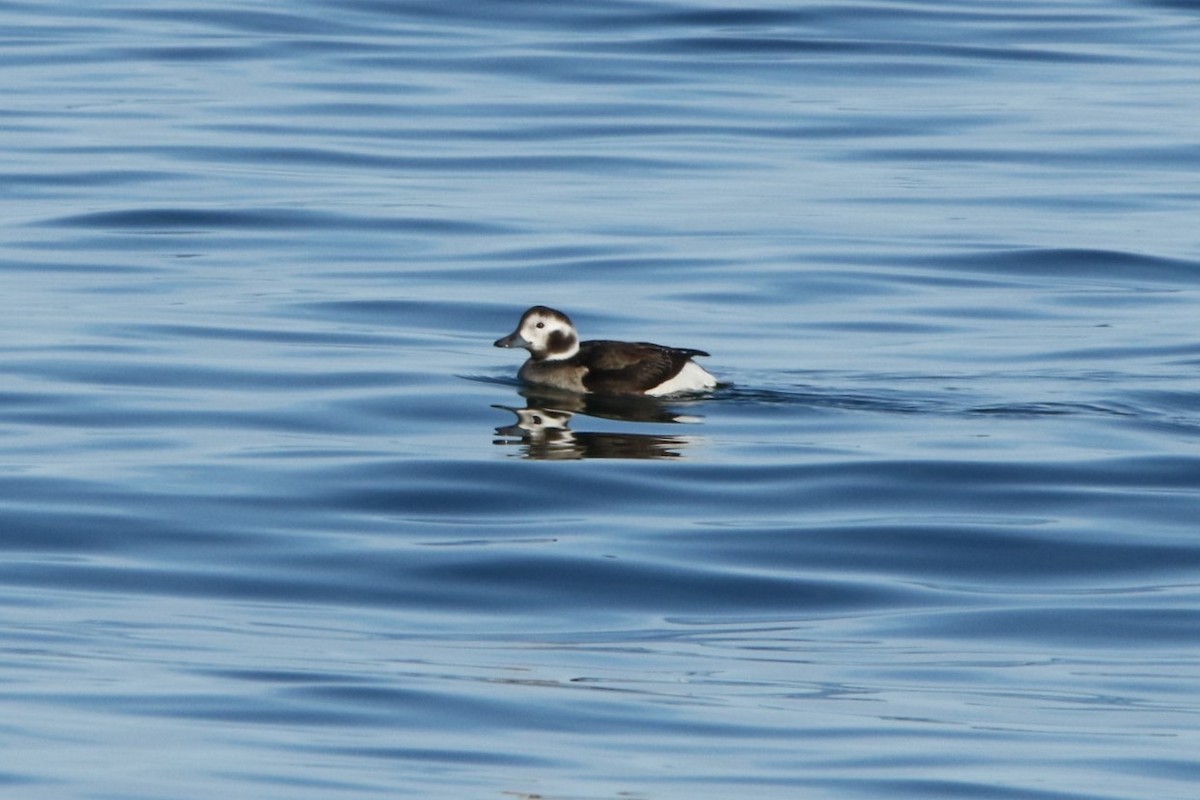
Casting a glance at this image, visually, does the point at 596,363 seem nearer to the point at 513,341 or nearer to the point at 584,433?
the point at 513,341

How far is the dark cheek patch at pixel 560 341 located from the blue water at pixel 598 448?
1.71 ft

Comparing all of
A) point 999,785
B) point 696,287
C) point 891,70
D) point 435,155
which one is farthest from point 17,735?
point 891,70

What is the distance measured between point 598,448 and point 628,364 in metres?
1.47

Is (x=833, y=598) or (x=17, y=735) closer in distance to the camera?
(x=17, y=735)

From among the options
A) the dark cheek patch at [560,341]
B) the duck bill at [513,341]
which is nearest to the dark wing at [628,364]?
the dark cheek patch at [560,341]

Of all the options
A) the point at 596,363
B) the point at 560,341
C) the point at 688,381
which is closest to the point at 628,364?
the point at 596,363

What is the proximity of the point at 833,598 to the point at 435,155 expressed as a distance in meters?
16.3

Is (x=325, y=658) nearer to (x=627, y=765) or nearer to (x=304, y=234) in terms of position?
(x=627, y=765)

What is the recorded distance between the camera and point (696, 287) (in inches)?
741

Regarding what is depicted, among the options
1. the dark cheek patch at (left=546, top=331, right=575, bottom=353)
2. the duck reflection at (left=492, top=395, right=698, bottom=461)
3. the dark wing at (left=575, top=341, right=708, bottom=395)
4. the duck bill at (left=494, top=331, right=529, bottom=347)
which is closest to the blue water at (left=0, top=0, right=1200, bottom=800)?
the duck reflection at (left=492, top=395, right=698, bottom=461)

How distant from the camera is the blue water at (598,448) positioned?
7.85 metres

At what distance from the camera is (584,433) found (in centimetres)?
1402

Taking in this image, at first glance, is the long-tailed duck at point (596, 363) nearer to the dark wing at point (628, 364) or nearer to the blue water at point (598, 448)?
the dark wing at point (628, 364)

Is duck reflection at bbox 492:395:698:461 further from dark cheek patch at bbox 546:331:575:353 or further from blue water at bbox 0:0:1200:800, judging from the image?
dark cheek patch at bbox 546:331:575:353
